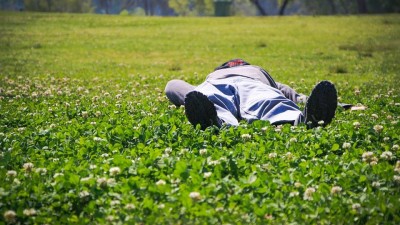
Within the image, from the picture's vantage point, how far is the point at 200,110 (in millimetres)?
6680

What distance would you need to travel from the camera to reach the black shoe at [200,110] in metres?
6.48

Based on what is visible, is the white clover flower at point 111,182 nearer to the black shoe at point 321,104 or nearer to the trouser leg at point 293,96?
the black shoe at point 321,104

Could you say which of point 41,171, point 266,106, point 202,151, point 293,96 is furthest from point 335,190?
point 293,96

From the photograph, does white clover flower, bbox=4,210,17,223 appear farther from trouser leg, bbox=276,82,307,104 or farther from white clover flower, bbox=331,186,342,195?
trouser leg, bbox=276,82,307,104

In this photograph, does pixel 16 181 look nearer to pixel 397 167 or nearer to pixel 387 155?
pixel 397 167

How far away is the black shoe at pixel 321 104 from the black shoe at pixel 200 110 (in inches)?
53.7

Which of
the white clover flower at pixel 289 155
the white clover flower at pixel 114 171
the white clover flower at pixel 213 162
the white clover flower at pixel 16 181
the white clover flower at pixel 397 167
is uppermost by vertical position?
the white clover flower at pixel 114 171

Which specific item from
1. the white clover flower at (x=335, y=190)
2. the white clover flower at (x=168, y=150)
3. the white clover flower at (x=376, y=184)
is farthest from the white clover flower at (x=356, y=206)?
the white clover flower at (x=168, y=150)

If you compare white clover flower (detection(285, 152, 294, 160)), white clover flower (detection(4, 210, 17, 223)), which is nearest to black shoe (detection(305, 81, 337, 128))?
white clover flower (detection(285, 152, 294, 160))

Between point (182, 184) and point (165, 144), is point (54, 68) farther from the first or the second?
point (182, 184)

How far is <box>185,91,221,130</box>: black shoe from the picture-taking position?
255 inches

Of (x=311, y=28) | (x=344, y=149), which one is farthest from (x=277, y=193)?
(x=311, y=28)

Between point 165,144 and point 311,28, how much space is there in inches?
1420

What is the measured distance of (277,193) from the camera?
A: 14.6ft
